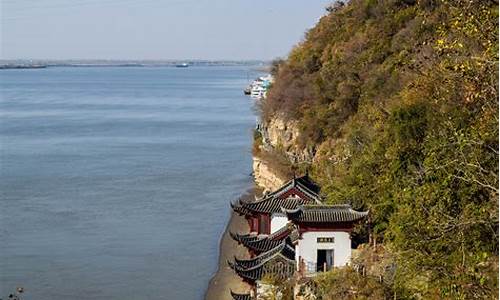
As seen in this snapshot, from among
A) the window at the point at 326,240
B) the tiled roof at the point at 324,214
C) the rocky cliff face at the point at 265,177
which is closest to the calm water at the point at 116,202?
the rocky cliff face at the point at 265,177

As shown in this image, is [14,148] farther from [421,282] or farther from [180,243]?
[421,282]

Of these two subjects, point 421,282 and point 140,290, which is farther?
point 140,290

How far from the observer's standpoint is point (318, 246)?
630 inches

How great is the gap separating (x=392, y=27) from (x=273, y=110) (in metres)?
7.13

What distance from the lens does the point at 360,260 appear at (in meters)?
13.8

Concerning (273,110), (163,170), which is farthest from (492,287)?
(163,170)

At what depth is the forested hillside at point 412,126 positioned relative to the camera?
6.98m

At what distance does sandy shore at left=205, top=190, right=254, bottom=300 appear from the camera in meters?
20.4

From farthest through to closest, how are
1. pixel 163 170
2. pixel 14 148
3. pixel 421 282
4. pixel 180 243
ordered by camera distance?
1. pixel 14 148
2. pixel 163 170
3. pixel 180 243
4. pixel 421 282

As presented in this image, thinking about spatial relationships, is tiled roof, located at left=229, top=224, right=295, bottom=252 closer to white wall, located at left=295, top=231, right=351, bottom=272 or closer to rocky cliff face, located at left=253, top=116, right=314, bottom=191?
white wall, located at left=295, top=231, right=351, bottom=272

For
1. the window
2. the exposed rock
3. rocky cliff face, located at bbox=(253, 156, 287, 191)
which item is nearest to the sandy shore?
the exposed rock

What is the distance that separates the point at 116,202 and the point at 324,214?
16805 millimetres

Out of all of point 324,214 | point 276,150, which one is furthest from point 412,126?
Answer: point 276,150

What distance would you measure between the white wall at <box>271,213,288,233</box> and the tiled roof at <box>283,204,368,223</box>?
2.84 metres
